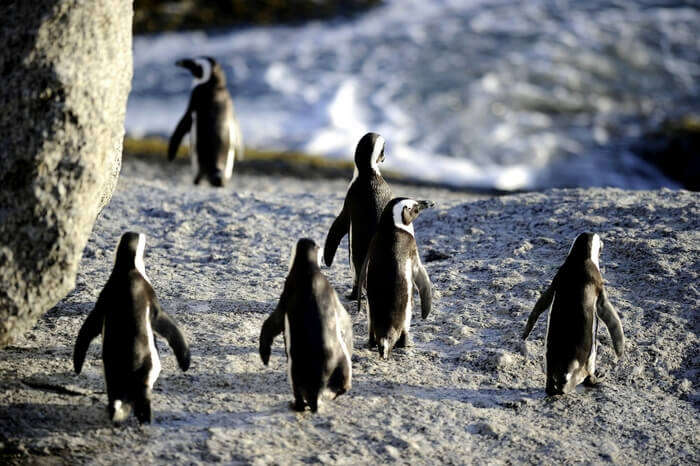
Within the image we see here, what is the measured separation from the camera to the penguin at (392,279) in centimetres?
449

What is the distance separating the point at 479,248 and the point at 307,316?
2.37m

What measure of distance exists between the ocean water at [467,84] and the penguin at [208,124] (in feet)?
10.6

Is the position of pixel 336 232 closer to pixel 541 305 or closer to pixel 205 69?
pixel 541 305

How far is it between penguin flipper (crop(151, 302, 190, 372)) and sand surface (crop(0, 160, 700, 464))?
0.82ft

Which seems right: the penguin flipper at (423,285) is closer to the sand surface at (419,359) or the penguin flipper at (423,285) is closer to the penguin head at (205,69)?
the sand surface at (419,359)

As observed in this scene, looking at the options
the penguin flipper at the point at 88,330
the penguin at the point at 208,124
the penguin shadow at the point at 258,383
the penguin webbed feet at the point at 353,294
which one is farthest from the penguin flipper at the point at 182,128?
the penguin flipper at the point at 88,330

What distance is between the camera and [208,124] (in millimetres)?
8672

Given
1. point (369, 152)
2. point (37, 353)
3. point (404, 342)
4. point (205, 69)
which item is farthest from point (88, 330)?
point (205, 69)

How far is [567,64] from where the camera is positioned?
1683 cm

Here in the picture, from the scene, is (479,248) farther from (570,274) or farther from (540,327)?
(570,274)

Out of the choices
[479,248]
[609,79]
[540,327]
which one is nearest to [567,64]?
[609,79]

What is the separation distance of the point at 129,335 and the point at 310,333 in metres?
0.81

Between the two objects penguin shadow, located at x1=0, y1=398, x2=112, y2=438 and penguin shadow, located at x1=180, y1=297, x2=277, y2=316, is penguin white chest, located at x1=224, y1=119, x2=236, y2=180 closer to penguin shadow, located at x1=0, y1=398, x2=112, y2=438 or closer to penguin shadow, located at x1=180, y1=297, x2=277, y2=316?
penguin shadow, located at x1=180, y1=297, x2=277, y2=316

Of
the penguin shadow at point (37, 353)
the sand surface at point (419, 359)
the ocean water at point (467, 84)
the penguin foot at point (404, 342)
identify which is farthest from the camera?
the ocean water at point (467, 84)
